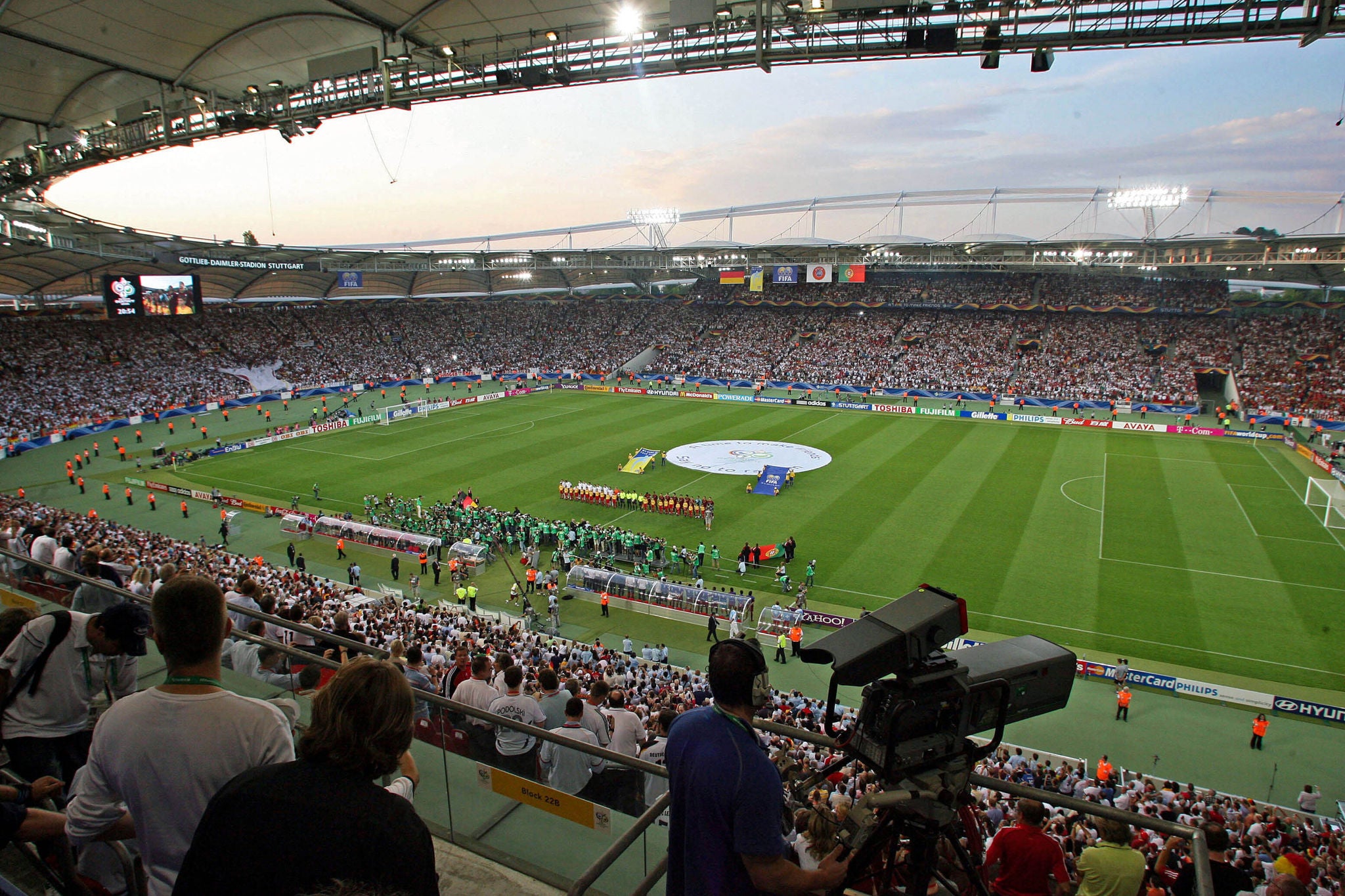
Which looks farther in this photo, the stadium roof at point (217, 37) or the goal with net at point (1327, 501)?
the goal with net at point (1327, 501)

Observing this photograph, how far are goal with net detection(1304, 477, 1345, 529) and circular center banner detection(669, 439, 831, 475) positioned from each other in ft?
66.2

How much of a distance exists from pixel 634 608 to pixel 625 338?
59237mm

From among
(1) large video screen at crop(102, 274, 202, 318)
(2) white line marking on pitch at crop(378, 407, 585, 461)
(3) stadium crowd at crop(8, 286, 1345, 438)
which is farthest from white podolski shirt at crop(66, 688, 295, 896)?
(1) large video screen at crop(102, 274, 202, 318)

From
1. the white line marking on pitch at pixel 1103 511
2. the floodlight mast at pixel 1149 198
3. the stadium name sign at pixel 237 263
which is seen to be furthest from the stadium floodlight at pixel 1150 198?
the stadium name sign at pixel 237 263

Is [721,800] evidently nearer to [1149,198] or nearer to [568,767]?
[568,767]

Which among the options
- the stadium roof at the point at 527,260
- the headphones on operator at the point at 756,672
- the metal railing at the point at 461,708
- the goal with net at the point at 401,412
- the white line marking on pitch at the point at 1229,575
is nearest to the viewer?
the headphones on operator at the point at 756,672

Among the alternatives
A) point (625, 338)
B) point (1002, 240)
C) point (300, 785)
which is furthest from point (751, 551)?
point (625, 338)

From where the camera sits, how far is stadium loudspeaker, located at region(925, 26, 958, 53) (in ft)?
40.4

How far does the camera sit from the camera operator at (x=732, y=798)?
2.89 m

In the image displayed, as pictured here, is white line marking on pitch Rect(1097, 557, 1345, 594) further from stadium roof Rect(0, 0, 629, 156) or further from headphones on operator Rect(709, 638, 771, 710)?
headphones on operator Rect(709, 638, 771, 710)

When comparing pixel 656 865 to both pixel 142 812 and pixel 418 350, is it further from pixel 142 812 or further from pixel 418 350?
pixel 418 350

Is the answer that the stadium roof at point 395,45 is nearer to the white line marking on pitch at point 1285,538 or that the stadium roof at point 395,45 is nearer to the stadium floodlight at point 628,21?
the stadium floodlight at point 628,21

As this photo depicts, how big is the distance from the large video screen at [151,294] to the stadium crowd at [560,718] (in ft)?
95.9

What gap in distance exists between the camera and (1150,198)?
6003cm
